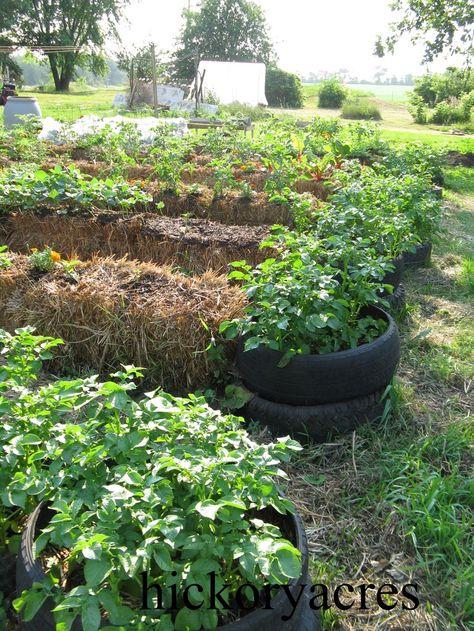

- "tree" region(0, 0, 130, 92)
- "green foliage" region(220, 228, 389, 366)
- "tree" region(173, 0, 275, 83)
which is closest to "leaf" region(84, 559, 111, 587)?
"green foliage" region(220, 228, 389, 366)

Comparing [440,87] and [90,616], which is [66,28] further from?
[90,616]

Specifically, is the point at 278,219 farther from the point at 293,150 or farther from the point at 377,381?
the point at 377,381

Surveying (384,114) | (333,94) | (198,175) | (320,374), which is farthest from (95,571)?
(333,94)

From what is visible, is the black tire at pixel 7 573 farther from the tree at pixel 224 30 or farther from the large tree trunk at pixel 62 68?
the tree at pixel 224 30

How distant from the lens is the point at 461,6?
13.1 metres

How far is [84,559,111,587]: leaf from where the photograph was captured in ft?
3.94

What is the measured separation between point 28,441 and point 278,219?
415 centimetres

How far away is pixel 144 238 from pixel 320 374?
2346mm

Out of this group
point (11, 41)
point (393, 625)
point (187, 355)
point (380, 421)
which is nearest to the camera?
point (393, 625)

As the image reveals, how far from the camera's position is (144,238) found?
450 centimetres

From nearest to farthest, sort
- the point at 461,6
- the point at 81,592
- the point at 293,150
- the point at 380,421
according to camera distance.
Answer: the point at 81,592 < the point at 380,421 < the point at 293,150 < the point at 461,6

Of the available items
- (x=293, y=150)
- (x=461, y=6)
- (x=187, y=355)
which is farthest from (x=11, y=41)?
(x=187, y=355)

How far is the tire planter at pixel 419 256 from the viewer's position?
5355mm

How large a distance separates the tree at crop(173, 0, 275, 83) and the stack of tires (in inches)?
1970
